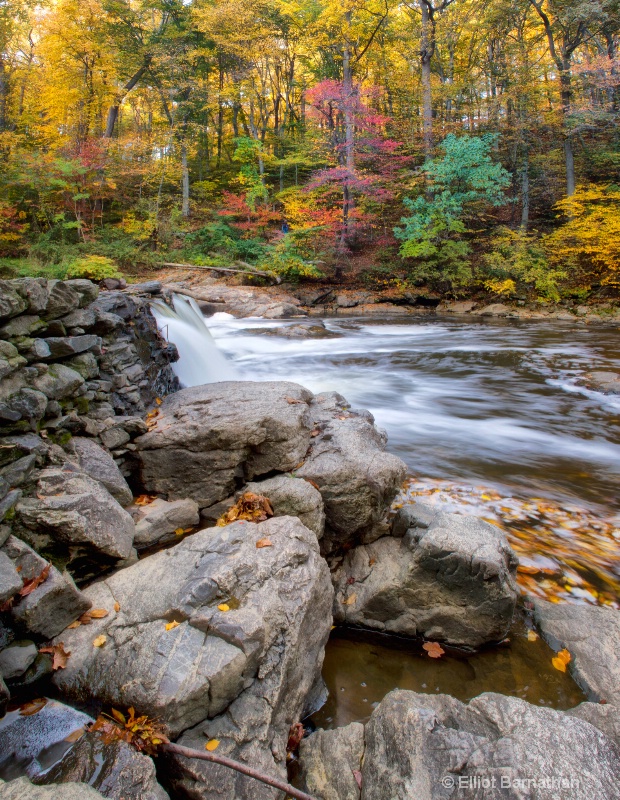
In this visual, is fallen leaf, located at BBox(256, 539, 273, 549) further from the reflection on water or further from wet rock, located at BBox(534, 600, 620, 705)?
wet rock, located at BBox(534, 600, 620, 705)

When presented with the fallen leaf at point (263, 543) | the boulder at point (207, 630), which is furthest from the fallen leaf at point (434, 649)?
the fallen leaf at point (263, 543)

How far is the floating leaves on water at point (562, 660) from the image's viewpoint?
2.84 metres

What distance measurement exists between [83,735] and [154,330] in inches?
183

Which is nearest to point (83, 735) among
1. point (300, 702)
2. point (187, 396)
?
point (300, 702)

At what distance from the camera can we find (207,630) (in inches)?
92.4

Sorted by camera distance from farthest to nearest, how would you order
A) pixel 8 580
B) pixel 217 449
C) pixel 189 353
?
pixel 189 353
pixel 217 449
pixel 8 580

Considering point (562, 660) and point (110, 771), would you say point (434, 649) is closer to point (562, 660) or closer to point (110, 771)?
point (562, 660)

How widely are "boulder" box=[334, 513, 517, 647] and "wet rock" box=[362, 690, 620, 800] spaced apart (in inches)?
39.9

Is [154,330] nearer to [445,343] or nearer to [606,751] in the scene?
[606,751]

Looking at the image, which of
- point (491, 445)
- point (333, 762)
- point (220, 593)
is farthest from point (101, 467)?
point (491, 445)

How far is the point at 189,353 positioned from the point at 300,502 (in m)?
4.83

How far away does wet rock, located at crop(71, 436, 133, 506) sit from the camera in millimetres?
3643

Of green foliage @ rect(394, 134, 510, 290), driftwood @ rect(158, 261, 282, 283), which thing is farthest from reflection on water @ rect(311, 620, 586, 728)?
driftwood @ rect(158, 261, 282, 283)

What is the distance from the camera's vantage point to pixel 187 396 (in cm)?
518
